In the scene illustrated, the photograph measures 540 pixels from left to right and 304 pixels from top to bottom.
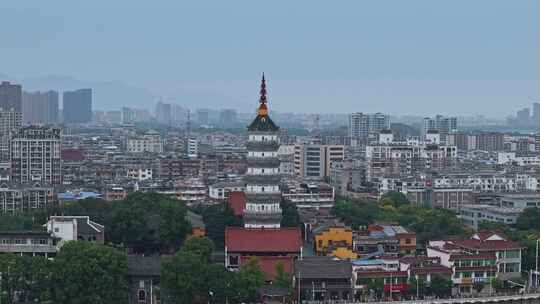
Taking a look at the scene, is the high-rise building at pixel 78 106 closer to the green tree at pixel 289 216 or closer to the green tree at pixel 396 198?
the green tree at pixel 396 198

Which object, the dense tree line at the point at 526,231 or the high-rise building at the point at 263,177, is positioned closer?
the dense tree line at the point at 526,231

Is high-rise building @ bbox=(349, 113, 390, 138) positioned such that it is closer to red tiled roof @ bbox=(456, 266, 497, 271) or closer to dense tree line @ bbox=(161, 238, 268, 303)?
red tiled roof @ bbox=(456, 266, 497, 271)

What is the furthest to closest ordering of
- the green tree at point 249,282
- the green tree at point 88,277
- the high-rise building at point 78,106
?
the high-rise building at point 78,106 < the green tree at point 249,282 < the green tree at point 88,277

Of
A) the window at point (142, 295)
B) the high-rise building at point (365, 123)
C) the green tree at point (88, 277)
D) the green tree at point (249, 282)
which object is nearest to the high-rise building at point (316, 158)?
the green tree at point (249, 282)

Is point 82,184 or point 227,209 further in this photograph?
point 82,184

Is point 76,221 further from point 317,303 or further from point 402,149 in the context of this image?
point 402,149

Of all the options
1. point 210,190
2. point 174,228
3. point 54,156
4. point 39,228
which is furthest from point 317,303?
point 54,156

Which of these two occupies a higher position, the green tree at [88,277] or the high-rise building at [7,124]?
the high-rise building at [7,124]
